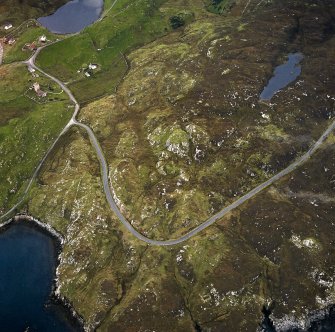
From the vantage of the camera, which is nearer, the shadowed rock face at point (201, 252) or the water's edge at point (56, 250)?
the shadowed rock face at point (201, 252)

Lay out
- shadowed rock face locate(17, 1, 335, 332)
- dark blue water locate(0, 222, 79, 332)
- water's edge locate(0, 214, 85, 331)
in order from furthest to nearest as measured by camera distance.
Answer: water's edge locate(0, 214, 85, 331) → shadowed rock face locate(17, 1, 335, 332) → dark blue water locate(0, 222, 79, 332)

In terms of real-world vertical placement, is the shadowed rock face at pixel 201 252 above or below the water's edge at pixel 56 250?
below

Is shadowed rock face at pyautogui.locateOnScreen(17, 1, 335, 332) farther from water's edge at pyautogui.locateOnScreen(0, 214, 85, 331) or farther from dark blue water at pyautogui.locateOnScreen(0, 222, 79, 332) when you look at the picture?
dark blue water at pyautogui.locateOnScreen(0, 222, 79, 332)

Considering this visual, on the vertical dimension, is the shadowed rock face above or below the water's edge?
below

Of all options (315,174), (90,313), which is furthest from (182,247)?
(315,174)

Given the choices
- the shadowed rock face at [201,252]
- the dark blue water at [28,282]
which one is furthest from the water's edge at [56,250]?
the shadowed rock face at [201,252]

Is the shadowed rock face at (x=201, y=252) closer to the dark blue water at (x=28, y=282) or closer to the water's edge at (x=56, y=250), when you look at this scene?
the water's edge at (x=56, y=250)

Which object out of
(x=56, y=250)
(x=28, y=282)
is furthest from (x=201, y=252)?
(x=28, y=282)

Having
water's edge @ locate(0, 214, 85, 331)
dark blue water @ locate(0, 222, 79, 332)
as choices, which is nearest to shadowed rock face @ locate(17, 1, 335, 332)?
water's edge @ locate(0, 214, 85, 331)
